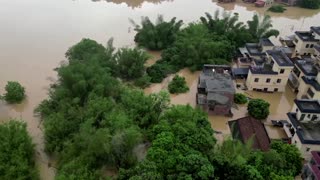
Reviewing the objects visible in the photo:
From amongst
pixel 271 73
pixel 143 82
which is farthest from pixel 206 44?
pixel 143 82

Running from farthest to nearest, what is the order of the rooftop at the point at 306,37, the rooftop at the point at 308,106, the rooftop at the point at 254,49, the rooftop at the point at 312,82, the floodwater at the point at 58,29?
the rooftop at the point at 306,37
the rooftop at the point at 254,49
the floodwater at the point at 58,29
the rooftop at the point at 312,82
the rooftop at the point at 308,106

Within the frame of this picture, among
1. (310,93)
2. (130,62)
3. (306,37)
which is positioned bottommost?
(310,93)

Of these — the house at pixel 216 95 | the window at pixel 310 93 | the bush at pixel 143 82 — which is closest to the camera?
the house at pixel 216 95

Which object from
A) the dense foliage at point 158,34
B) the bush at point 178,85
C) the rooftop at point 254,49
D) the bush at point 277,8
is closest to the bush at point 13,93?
the bush at point 178,85

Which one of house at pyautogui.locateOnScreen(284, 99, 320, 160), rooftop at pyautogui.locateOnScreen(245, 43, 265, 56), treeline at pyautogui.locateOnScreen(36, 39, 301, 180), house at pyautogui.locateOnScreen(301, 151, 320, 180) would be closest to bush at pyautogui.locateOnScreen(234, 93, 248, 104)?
house at pyautogui.locateOnScreen(284, 99, 320, 160)

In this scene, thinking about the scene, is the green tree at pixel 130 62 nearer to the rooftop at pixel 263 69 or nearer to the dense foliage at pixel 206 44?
the dense foliage at pixel 206 44

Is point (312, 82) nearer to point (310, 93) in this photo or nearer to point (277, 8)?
point (310, 93)

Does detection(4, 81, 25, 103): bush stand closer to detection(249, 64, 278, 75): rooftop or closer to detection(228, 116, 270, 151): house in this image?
detection(228, 116, 270, 151): house
